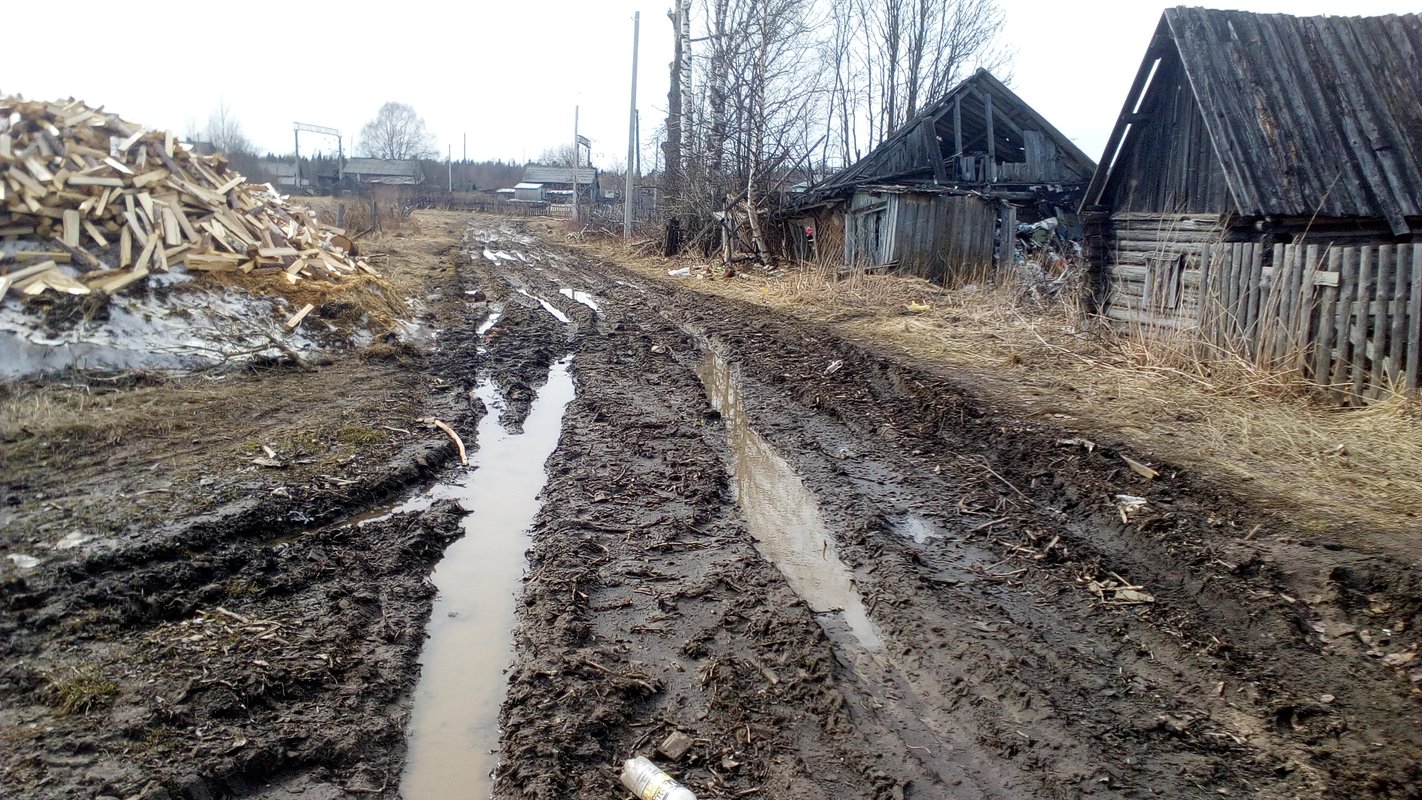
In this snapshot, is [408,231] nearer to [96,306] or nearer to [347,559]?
[96,306]

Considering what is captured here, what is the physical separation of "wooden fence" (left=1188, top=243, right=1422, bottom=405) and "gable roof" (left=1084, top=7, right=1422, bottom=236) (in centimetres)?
150

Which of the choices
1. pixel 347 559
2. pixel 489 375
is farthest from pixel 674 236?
pixel 347 559

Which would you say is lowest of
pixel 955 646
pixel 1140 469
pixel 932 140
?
pixel 955 646

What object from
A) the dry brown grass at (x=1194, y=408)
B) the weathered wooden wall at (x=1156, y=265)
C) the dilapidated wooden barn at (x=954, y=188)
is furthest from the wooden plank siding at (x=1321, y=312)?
the dilapidated wooden barn at (x=954, y=188)

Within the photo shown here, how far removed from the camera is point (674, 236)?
80.6 feet

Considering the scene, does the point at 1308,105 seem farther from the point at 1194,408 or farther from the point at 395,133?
the point at 395,133

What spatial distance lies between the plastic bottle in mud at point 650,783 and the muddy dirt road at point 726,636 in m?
0.08

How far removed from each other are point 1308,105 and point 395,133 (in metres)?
109

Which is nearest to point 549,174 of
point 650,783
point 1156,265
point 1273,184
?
point 1156,265

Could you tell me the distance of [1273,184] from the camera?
9.19 meters

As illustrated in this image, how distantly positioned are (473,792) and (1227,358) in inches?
300

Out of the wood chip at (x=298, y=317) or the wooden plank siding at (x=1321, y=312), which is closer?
the wooden plank siding at (x=1321, y=312)

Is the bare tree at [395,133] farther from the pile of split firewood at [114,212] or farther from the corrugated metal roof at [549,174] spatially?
the pile of split firewood at [114,212]

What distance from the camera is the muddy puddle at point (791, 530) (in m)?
4.13
